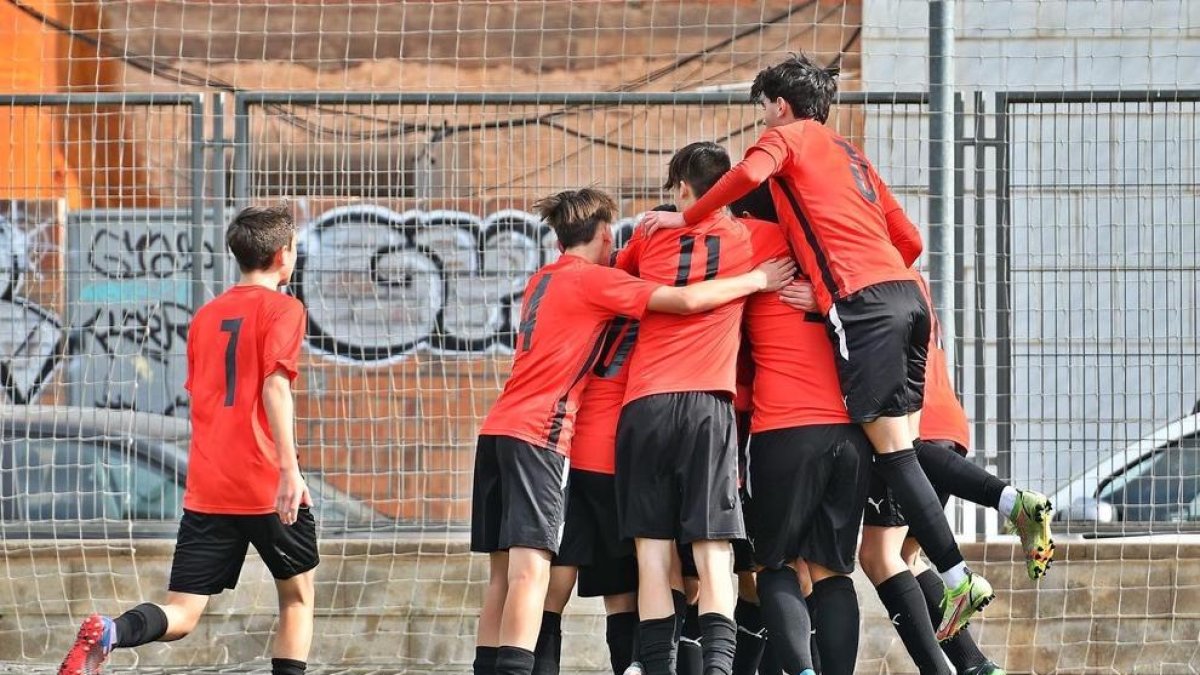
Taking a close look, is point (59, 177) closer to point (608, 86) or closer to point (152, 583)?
point (152, 583)

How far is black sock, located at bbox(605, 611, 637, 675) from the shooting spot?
6.29 metres

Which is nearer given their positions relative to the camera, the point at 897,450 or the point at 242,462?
the point at 897,450

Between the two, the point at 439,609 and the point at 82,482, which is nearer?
the point at 439,609

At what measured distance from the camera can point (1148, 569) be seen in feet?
26.0

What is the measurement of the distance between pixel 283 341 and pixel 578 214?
1.16m

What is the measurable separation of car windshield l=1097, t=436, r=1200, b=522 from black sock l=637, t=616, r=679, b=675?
9.87 feet

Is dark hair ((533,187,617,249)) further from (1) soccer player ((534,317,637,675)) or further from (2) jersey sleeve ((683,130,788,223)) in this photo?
(2) jersey sleeve ((683,130,788,223))

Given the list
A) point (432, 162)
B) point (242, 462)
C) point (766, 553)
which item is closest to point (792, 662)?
point (766, 553)

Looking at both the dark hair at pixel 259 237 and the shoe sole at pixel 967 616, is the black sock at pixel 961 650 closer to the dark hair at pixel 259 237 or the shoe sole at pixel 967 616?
the shoe sole at pixel 967 616

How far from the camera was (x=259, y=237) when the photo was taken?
6301 mm

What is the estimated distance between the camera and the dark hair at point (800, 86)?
6.07m

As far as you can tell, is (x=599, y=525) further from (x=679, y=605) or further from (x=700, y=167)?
(x=700, y=167)

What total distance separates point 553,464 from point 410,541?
234cm

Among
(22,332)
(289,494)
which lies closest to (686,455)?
(289,494)
